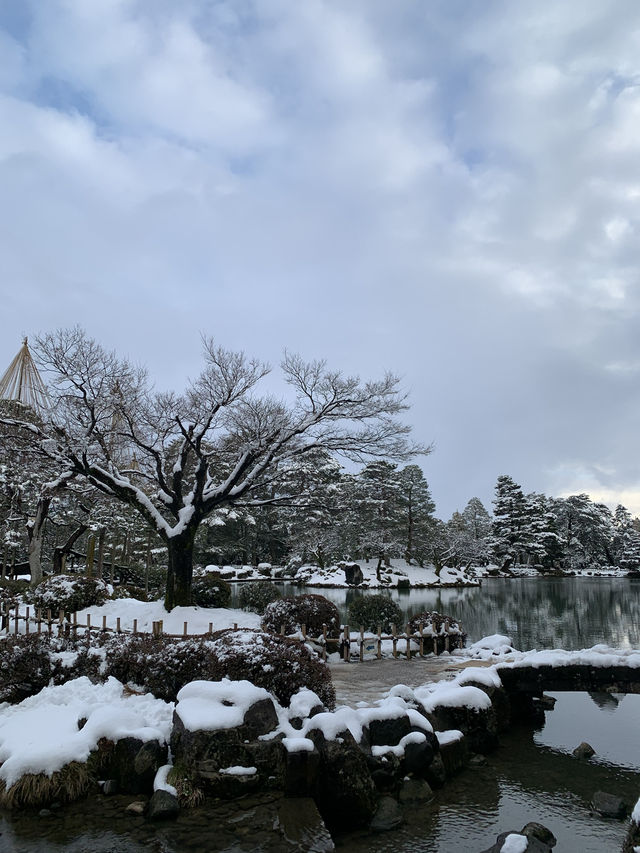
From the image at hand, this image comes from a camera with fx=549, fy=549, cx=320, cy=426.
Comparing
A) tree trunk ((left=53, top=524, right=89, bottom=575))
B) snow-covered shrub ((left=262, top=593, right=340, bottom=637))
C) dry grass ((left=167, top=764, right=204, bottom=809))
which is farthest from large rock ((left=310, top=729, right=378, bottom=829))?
tree trunk ((left=53, top=524, right=89, bottom=575))

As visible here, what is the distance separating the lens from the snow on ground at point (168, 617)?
16.7 metres

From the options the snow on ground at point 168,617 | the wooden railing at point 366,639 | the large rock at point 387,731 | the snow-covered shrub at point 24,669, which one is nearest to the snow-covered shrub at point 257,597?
the snow on ground at point 168,617

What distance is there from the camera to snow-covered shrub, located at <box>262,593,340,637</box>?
14742 millimetres

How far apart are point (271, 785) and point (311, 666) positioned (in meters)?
2.09

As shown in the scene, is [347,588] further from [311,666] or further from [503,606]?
[311,666]

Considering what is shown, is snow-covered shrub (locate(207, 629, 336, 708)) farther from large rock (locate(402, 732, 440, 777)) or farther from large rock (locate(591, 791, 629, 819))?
large rock (locate(591, 791, 629, 819))

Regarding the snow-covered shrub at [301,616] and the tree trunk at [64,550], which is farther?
the tree trunk at [64,550]

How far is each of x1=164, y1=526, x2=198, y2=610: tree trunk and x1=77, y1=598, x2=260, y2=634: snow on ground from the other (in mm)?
384

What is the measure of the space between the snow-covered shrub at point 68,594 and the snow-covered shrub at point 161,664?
401 inches

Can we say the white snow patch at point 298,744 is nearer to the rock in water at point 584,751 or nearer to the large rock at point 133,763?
the large rock at point 133,763

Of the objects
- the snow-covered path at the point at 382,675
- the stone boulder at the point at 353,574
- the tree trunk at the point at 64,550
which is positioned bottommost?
the stone boulder at the point at 353,574

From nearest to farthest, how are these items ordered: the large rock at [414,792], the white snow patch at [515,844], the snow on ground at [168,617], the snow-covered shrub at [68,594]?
the white snow patch at [515,844]
the large rock at [414,792]
the snow on ground at [168,617]
the snow-covered shrub at [68,594]

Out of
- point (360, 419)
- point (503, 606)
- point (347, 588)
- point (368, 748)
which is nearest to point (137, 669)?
point (368, 748)

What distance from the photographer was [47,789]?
6.71m
